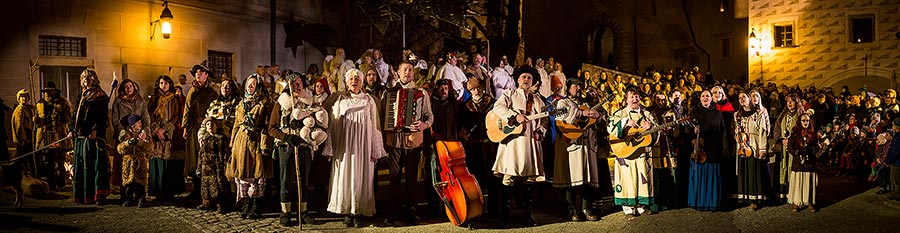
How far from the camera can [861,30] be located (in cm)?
3009

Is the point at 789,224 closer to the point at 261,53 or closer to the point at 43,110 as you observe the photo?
the point at 43,110

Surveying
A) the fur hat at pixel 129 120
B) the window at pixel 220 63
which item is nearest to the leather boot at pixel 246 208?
the fur hat at pixel 129 120

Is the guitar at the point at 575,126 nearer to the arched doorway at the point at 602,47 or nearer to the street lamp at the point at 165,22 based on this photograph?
the street lamp at the point at 165,22

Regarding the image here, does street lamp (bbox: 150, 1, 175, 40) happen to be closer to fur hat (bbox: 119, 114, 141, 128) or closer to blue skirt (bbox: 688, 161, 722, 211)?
fur hat (bbox: 119, 114, 141, 128)

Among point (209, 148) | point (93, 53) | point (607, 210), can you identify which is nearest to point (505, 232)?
point (607, 210)

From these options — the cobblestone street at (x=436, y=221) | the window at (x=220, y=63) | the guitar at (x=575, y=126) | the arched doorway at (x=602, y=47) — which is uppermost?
the arched doorway at (x=602, y=47)

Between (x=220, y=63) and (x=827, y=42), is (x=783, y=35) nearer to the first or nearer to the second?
(x=827, y=42)

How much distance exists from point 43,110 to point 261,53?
807cm

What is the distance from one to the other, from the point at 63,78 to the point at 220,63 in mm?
3840

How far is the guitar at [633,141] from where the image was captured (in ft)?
28.8

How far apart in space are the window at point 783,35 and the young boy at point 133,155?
91.7 feet

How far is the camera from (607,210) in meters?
9.56

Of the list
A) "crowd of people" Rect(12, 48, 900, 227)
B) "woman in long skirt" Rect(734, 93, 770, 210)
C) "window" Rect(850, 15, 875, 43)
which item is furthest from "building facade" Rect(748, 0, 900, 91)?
"woman in long skirt" Rect(734, 93, 770, 210)

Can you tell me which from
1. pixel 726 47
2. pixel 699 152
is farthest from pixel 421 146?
pixel 726 47
